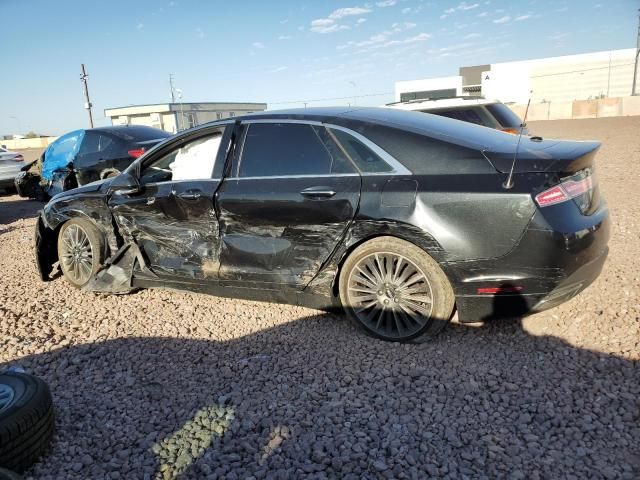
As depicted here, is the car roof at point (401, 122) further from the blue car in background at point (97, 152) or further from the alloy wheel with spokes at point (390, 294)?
the blue car in background at point (97, 152)

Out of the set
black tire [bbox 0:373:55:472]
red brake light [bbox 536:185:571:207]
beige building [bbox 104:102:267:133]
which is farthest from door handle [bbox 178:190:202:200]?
beige building [bbox 104:102:267:133]

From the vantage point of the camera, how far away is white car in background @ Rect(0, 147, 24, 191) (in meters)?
12.7

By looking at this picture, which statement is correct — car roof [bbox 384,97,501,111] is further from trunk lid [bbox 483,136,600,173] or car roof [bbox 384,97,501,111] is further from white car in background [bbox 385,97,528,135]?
trunk lid [bbox 483,136,600,173]

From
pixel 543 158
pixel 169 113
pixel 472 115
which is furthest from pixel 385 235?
pixel 169 113

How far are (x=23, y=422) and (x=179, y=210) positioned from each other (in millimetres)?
2195

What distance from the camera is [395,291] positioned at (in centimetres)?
356

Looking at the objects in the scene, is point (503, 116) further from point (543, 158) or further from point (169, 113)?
point (169, 113)

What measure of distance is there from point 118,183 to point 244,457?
3062 mm

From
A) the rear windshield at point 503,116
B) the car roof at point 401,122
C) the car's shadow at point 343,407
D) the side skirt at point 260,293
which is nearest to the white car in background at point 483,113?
the rear windshield at point 503,116

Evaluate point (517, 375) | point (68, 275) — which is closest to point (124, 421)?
point (517, 375)

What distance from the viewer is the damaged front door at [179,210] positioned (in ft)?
13.8

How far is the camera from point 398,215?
339 centimetres

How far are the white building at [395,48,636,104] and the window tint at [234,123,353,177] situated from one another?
58.3 m

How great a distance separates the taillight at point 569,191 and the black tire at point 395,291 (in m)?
0.79
